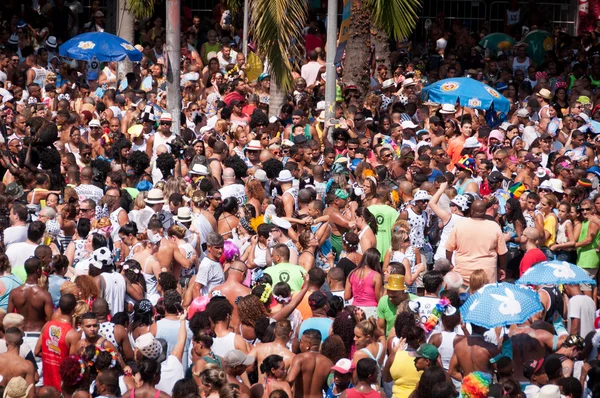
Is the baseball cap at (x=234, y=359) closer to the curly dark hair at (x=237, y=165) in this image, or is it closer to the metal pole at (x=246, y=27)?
the curly dark hair at (x=237, y=165)

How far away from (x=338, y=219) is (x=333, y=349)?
3864mm

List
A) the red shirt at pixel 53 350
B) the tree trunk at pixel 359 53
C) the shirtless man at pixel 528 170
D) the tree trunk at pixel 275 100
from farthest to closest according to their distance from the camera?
the tree trunk at pixel 359 53 → the tree trunk at pixel 275 100 → the shirtless man at pixel 528 170 → the red shirt at pixel 53 350

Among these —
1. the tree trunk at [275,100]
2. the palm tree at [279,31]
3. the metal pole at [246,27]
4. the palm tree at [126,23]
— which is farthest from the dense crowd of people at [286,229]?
the palm tree at [279,31]

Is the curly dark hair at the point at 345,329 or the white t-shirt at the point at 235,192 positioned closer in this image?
the curly dark hair at the point at 345,329

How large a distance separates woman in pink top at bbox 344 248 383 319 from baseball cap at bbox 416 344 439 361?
1.87m

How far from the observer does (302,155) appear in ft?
50.4

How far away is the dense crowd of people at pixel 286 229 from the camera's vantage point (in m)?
9.18

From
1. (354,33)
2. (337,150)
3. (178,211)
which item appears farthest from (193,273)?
(354,33)

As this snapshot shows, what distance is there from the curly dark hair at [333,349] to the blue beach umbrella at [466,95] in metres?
9.35

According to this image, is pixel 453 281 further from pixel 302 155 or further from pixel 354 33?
pixel 354 33

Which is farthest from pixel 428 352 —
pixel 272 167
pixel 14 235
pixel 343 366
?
pixel 272 167

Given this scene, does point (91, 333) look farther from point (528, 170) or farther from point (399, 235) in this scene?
point (528, 170)

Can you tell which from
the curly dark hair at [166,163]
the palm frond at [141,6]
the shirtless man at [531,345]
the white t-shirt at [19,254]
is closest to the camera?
the shirtless man at [531,345]

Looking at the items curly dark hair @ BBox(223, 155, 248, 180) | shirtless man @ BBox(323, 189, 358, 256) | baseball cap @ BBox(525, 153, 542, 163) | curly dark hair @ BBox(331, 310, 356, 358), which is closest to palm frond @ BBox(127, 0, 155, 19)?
curly dark hair @ BBox(223, 155, 248, 180)
